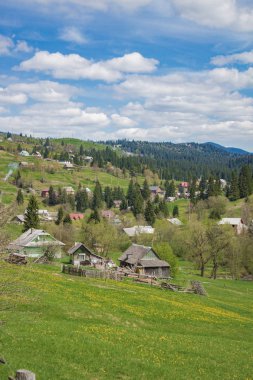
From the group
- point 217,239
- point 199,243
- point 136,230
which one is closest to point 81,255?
point 199,243

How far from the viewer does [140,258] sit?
81750 millimetres

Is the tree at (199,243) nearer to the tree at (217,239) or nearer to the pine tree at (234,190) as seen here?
the tree at (217,239)

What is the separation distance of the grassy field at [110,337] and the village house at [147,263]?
132 ft

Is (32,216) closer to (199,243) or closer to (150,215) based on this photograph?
(199,243)

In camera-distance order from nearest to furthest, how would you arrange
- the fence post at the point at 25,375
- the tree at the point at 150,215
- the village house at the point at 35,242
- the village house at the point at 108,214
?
1. the fence post at the point at 25,375
2. the village house at the point at 35,242
3. the tree at the point at 150,215
4. the village house at the point at 108,214

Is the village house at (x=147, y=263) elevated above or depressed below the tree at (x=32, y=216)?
below

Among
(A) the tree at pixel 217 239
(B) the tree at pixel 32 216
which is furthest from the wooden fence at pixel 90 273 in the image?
(B) the tree at pixel 32 216

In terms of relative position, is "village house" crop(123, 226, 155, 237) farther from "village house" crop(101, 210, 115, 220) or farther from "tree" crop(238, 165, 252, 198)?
"tree" crop(238, 165, 252, 198)

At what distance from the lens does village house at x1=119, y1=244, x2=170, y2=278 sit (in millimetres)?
79500

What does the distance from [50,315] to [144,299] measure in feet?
47.4

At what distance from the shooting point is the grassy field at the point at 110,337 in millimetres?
17953

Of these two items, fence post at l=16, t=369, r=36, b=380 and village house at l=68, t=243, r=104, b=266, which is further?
village house at l=68, t=243, r=104, b=266

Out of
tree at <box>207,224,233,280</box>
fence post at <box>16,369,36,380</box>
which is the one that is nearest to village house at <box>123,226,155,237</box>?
tree at <box>207,224,233,280</box>

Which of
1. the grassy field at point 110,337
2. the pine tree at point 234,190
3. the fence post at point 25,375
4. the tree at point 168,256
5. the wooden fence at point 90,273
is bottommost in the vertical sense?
the tree at point 168,256
